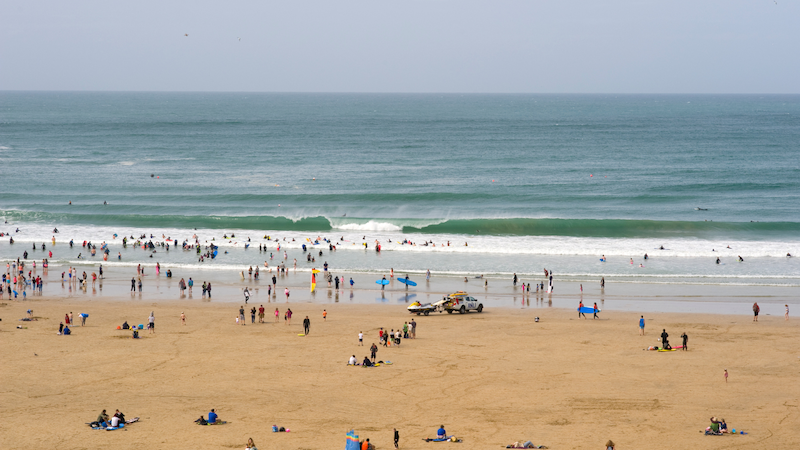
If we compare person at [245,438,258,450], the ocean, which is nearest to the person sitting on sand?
person at [245,438,258,450]

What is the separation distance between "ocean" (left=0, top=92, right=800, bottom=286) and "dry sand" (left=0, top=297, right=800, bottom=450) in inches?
516

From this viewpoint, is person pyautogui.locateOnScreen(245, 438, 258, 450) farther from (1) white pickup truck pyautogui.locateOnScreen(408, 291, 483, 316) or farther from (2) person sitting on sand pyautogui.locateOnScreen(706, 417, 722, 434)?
(1) white pickup truck pyautogui.locateOnScreen(408, 291, 483, 316)

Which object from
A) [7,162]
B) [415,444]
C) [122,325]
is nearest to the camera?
[415,444]

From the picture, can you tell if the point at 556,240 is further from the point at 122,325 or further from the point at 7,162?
the point at 7,162

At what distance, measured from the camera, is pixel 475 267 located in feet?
146

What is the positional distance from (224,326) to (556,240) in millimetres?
29676

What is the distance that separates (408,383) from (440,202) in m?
42.7

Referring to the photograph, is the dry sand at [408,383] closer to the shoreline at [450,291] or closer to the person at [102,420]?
the person at [102,420]

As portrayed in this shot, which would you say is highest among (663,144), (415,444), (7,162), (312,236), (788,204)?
(663,144)

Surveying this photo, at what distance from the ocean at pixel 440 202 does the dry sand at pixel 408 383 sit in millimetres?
13117

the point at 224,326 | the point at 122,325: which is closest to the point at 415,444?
the point at 224,326

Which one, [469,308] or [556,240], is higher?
[556,240]

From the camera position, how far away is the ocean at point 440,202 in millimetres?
46906

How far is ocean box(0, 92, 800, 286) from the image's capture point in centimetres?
4691
